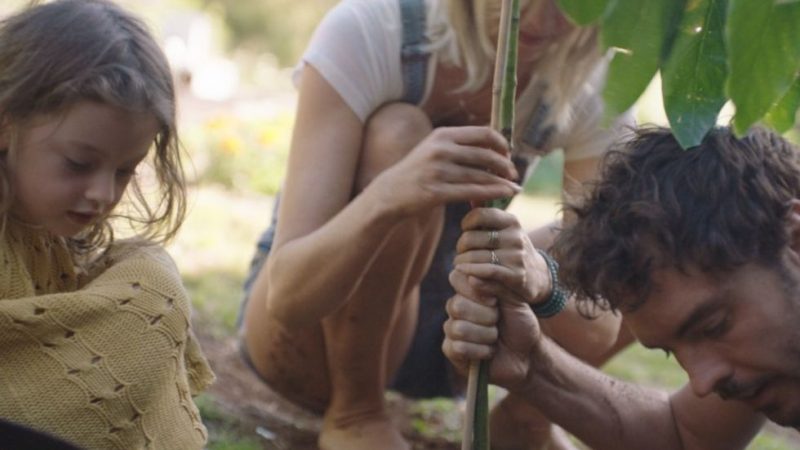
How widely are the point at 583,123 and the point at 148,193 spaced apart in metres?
0.98

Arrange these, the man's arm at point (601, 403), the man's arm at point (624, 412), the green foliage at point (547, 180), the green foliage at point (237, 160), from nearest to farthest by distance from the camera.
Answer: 1. the man's arm at point (601, 403)
2. the man's arm at point (624, 412)
3. the green foliage at point (237, 160)
4. the green foliage at point (547, 180)

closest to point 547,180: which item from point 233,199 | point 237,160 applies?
point 237,160

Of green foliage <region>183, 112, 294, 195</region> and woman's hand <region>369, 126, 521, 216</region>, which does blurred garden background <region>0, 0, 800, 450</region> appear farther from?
woman's hand <region>369, 126, 521, 216</region>

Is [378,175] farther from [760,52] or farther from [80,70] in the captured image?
[760,52]

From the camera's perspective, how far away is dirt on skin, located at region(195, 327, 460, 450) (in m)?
2.91

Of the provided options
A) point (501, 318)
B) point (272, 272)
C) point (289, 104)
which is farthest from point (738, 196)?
point (289, 104)

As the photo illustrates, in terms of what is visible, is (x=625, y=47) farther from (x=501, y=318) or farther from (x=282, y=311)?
(x=282, y=311)

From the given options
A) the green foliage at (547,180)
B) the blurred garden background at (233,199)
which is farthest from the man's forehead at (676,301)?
the green foliage at (547,180)

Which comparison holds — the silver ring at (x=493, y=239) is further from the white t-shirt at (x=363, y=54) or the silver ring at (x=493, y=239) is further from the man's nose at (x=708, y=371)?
the white t-shirt at (x=363, y=54)

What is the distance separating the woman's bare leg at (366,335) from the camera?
2.63 m

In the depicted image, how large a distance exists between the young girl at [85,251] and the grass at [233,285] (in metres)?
0.60

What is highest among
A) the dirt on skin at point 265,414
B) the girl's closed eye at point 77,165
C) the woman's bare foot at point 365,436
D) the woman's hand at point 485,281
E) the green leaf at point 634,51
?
the green leaf at point 634,51

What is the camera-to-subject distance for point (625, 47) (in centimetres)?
163

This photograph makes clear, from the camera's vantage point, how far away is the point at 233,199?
6125 millimetres
